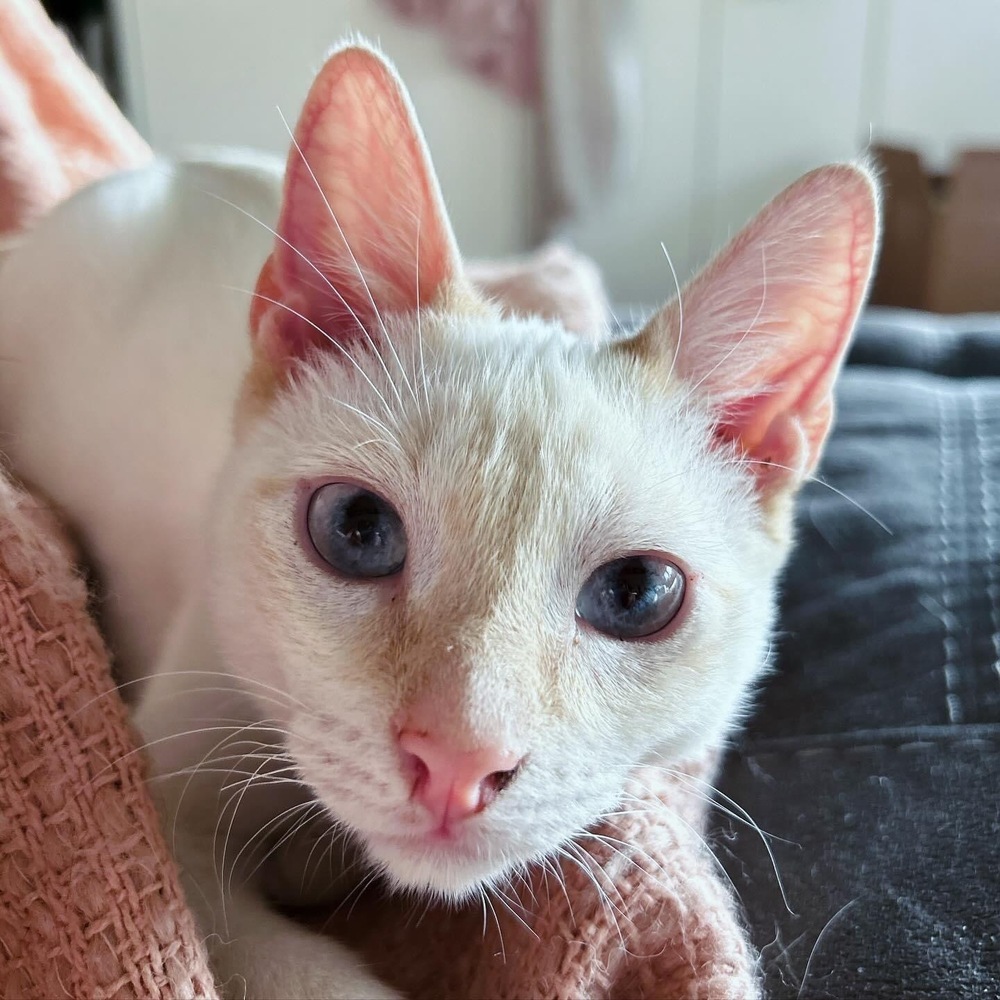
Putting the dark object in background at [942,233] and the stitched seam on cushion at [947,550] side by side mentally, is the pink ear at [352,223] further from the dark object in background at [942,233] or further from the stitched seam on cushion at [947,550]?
the dark object in background at [942,233]

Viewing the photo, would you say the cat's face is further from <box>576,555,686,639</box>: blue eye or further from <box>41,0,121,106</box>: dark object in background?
<box>41,0,121,106</box>: dark object in background

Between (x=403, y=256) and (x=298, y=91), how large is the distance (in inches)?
110

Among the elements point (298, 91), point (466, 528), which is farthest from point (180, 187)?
point (298, 91)

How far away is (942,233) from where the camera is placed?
116 inches

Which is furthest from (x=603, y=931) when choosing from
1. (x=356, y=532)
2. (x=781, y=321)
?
(x=781, y=321)

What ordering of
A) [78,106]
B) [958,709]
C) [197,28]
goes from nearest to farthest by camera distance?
[958,709] < [78,106] < [197,28]

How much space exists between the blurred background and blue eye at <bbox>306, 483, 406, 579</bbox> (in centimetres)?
267

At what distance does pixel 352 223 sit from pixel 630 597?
386mm

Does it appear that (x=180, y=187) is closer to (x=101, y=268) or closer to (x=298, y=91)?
(x=101, y=268)

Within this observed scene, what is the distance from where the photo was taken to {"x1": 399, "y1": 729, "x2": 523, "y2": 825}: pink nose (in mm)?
612

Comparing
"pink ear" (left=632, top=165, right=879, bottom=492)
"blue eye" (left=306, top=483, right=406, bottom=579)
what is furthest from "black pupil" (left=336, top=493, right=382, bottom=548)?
"pink ear" (left=632, top=165, right=879, bottom=492)

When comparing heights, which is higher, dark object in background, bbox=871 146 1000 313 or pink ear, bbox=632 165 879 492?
pink ear, bbox=632 165 879 492

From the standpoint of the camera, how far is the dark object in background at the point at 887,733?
2.63 feet

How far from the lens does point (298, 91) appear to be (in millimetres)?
3309
